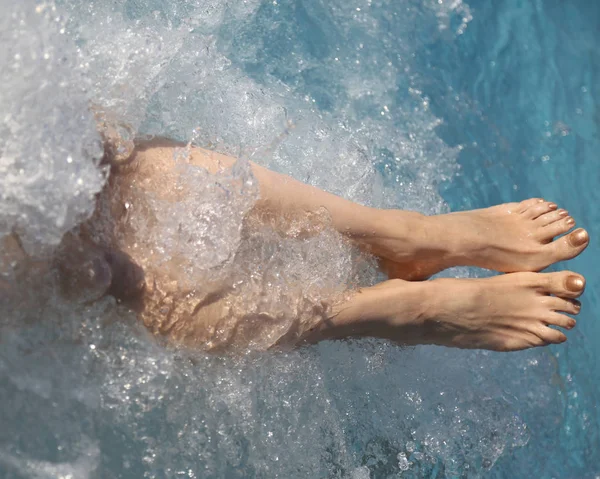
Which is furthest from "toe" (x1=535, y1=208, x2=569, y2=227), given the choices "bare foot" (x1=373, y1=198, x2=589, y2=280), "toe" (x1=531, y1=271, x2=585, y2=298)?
"toe" (x1=531, y1=271, x2=585, y2=298)

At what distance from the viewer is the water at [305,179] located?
1.57 meters

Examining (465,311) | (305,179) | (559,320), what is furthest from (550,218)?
(305,179)

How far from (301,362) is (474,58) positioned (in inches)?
70.8

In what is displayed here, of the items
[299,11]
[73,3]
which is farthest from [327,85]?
[73,3]

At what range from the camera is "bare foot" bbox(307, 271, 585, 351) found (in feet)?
6.44

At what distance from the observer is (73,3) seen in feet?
8.72

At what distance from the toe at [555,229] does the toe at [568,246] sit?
0.04 meters

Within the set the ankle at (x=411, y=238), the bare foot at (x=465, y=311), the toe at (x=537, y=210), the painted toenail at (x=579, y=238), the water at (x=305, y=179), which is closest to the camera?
the water at (x=305, y=179)

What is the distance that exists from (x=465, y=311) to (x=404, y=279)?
0.78ft

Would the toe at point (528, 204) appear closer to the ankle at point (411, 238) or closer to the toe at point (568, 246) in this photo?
the toe at point (568, 246)

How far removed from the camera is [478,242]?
2.22m

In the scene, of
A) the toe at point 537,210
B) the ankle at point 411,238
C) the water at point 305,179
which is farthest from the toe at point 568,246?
the water at point 305,179

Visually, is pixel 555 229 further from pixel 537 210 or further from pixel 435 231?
pixel 435 231

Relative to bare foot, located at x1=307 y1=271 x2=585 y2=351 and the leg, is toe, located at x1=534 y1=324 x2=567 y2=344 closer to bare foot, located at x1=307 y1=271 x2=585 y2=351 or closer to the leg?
bare foot, located at x1=307 y1=271 x2=585 y2=351
